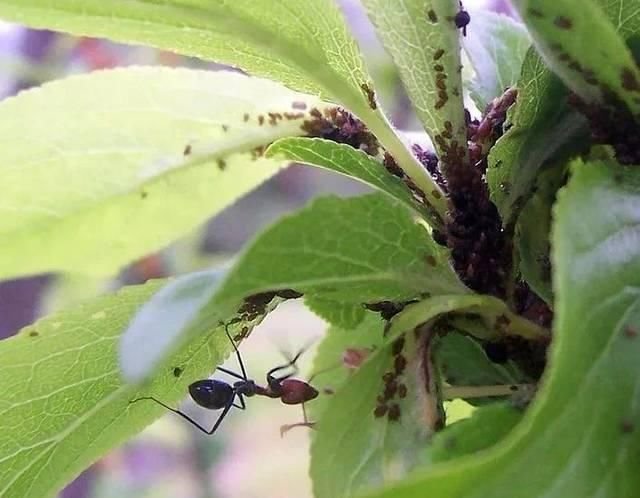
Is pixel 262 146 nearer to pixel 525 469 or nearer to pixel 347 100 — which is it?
pixel 347 100

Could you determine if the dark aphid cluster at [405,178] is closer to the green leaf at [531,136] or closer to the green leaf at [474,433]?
the green leaf at [531,136]

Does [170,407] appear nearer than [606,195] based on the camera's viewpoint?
No

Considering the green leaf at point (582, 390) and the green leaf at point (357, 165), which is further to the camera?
the green leaf at point (357, 165)

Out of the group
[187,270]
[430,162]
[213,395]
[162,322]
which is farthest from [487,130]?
[187,270]

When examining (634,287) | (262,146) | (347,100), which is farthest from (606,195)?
(262,146)

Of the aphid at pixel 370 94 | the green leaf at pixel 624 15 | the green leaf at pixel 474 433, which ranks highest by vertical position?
the aphid at pixel 370 94

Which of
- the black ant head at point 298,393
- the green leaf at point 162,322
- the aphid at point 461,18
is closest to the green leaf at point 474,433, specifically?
the green leaf at point 162,322

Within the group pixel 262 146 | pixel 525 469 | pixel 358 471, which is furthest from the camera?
pixel 262 146
